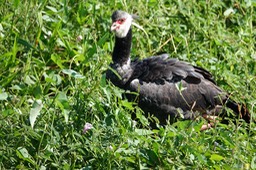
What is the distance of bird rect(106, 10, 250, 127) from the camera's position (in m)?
6.28

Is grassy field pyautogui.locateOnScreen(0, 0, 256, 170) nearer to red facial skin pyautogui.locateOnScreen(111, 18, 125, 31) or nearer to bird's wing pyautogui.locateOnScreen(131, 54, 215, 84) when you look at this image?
red facial skin pyautogui.locateOnScreen(111, 18, 125, 31)

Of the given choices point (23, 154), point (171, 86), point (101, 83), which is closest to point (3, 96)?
point (23, 154)

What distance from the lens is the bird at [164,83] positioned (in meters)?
6.28

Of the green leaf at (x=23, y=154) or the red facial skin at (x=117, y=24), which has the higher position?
the red facial skin at (x=117, y=24)

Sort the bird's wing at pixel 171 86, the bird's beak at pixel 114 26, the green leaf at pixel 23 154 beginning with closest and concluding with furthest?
the green leaf at pixel 23 154 < the bird's wing at pixel 171 86 < the bird's beak at pixel 114 26

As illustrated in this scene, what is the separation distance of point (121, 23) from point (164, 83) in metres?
0.60

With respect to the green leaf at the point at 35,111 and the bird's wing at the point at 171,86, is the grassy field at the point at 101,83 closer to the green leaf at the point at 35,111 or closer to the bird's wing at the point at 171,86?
the green leaf at the point at 35,111

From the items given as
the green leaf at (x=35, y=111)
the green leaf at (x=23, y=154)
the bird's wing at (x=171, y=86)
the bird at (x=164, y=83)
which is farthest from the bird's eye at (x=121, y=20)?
the green leaf at (x=23, y=154)

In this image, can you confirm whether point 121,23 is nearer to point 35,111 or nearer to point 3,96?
point 3,96

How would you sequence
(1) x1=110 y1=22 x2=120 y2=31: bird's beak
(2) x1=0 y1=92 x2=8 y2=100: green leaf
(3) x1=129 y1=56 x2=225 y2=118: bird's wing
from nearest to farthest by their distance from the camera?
1. (2) x1=0 y1=92 x2=8 y2=100: green leaf
2. (3) x1=129 y1=56 x2=225 y2=118: bird's wing
3. (1) x1=110 y1=22 x2=120 y2=31: bird's beak

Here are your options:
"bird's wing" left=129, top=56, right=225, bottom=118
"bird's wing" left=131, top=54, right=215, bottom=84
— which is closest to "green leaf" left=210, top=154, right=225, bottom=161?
"bird's wing" left=129, top=56, right=225, bottom=118

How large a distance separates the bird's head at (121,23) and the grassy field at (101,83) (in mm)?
101

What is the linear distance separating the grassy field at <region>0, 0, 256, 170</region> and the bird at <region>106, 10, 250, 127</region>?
0.47 feet

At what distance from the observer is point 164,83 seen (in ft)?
20.9
